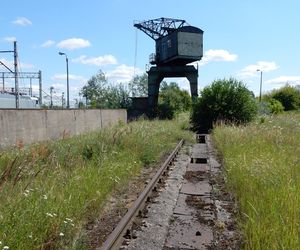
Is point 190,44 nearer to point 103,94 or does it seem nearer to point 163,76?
point 163,76

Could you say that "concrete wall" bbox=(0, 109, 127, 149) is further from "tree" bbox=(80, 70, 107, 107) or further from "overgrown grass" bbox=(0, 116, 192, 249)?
"tree" bbox=(80, 70, 107, 107)

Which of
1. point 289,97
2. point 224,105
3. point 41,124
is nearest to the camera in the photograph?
point 41,124

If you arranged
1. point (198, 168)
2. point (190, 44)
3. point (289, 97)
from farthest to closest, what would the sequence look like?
1. point (289, 97)
2. point (190, 44)
3. point (198, 168)

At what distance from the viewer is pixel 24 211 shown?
501 centimetres

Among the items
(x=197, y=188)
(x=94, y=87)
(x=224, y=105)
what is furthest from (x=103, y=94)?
(x=197, y=188)

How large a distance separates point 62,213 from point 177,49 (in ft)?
149

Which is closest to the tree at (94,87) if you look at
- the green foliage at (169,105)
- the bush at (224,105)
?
the green foliage at (169,105)

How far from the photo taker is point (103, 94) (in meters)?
85.6

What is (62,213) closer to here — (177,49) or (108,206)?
(108,206)

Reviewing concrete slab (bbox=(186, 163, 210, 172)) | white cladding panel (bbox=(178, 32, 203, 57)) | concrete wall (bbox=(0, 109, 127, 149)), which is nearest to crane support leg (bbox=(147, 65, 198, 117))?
white cladding panel (bbox=(178, 32, 203, 57))

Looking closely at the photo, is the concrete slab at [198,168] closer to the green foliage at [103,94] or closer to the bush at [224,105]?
the bush at [224,105]

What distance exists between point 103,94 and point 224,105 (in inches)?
2254

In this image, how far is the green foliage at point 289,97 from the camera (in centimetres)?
8094

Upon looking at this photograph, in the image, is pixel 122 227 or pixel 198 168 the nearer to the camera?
pixel 122 227
